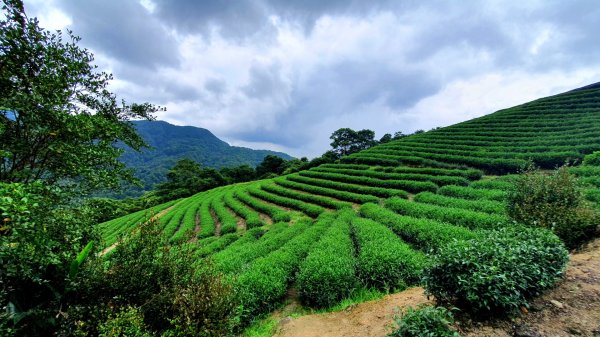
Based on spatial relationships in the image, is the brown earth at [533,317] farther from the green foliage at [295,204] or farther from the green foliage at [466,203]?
the green foliage at [295,204]

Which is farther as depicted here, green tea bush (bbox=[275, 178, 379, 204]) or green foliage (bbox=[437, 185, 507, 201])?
green tea bush (bbox=[275, 178, 379, 204])

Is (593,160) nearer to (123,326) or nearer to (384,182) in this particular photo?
(384,182)

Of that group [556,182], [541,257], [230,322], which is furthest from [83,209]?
[556,182]

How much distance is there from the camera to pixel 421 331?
14.1 ft

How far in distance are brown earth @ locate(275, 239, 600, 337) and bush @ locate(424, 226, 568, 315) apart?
0.81 feet

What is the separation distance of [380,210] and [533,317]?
1365cm

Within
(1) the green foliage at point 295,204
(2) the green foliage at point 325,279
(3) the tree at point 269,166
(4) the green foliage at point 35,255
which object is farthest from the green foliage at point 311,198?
(3) the tree at point 269,166

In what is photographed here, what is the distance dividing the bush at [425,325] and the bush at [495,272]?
872 millimetres

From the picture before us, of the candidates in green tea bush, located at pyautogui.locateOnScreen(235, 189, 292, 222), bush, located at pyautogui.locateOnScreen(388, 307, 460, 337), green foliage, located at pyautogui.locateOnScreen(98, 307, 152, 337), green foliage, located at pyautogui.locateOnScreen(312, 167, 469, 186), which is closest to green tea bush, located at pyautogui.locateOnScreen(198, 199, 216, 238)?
green tea bush, located at pyautogui.locateOnScreen(235, 189, 292, 222)

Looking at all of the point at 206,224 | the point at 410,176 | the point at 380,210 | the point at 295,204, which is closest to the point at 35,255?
the point at 380,210

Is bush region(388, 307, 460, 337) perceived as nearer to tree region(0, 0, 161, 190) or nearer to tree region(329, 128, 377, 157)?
tree region(0, 0, 161, 190)

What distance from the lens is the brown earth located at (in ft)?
15.0

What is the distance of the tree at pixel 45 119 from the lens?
5.71 meters

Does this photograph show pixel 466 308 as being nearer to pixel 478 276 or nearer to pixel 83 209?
pixel 478 276
